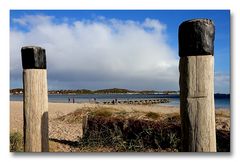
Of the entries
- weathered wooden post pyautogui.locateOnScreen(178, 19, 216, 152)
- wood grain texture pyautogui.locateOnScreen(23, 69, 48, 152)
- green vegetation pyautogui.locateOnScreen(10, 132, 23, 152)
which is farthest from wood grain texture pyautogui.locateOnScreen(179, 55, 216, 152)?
green vegetation pyautogui.locateOnScreen(10, 132, 23, 152)

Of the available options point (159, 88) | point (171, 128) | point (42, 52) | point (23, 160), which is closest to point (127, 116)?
point (171, 128)

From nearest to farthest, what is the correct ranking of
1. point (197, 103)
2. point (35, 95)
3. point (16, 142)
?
point (197, 103), point (35, 95), point (16, 142)

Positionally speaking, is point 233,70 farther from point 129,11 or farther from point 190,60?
point 190,60

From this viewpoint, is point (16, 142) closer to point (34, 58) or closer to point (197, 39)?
point (34, 58)

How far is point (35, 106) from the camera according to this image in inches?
92.5

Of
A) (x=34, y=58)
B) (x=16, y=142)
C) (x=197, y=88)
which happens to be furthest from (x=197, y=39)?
(x=16, y=142)

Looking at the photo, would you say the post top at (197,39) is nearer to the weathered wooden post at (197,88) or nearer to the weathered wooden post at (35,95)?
the weathered wooden post at (197,88)

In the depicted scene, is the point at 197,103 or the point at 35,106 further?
the point at 35,106

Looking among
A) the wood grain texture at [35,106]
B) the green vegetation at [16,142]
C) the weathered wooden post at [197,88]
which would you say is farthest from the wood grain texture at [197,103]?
the green vegetation at [16,142]

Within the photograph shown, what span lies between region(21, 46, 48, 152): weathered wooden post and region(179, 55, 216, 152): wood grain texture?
38.2 inches

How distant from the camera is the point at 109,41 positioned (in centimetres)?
346

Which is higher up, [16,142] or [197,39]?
[197,39]

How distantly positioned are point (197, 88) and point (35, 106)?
1.08m

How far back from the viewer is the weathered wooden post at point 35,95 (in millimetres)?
2348
